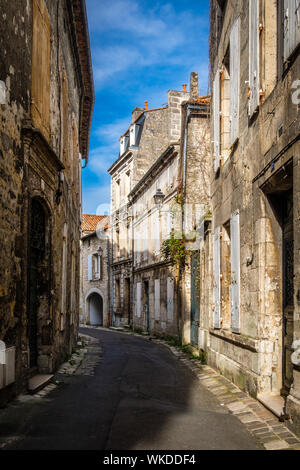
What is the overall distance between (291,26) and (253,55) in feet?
5.22

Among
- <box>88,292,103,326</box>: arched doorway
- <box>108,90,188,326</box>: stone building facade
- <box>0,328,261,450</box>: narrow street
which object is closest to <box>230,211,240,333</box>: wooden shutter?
<box>0,328,261,450</box>: narrow street

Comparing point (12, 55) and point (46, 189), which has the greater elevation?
point (12, 55)

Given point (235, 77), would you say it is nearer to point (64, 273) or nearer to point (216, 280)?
point (216, 280)

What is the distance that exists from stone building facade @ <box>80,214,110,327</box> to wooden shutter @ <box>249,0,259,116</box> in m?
23.0

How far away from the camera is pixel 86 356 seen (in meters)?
11.5

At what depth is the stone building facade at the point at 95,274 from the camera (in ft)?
97.6

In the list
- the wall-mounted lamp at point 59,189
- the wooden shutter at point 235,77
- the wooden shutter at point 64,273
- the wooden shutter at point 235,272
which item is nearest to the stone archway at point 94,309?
the wooden shutter at point 64,273

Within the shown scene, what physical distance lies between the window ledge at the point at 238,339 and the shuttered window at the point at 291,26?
3.32 meters

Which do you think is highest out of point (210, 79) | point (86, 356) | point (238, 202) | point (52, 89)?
point (210, 79)

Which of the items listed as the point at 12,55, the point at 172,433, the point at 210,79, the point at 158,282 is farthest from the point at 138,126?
the point at 172,433

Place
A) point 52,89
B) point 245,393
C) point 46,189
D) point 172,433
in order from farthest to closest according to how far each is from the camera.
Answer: point 52,89
point 46,189
point 245,393
point 172,433

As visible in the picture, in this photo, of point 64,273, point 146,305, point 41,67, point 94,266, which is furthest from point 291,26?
point 94,266

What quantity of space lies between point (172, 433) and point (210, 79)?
7.38 metres
